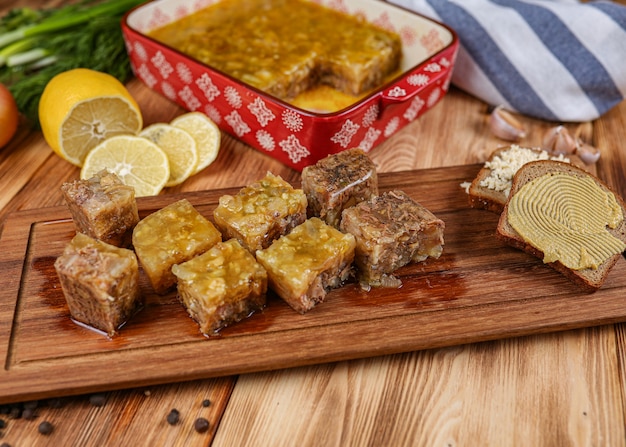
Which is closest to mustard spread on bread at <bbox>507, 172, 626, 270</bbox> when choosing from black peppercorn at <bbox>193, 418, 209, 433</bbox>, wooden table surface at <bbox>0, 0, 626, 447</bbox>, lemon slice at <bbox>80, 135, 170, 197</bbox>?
wooden table surface at <bbox>0, 0, 626, 447</bbox>

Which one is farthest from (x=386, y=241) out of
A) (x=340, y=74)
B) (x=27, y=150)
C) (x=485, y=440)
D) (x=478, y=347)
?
(x=27, y=150)

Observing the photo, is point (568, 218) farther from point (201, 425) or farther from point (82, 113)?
point (82, 113)

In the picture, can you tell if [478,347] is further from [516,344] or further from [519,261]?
[519,261]

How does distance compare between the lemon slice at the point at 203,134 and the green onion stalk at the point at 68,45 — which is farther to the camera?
the green onion stalk at the point at 68,45

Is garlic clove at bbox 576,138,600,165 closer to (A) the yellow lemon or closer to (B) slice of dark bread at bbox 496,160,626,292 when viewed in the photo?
(B) slice of dark bread at bbox 496,160,626,292

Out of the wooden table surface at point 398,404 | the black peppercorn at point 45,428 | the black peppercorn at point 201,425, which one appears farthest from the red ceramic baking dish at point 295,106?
the black peppercorn at point 45,428

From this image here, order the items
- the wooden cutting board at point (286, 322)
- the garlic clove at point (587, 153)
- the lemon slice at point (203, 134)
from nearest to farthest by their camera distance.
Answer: the wooden cutting board at point (286, 322), the lemon slice at point (203, 134), the garlic clove at point (587, 153)

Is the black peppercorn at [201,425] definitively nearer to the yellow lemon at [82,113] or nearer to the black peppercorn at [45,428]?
the black peppercorn at [45,428]
